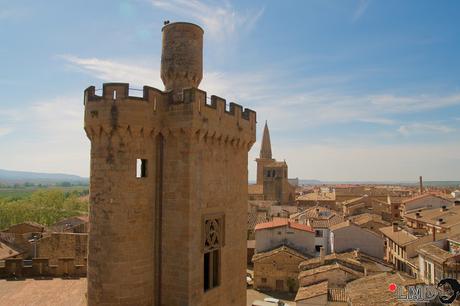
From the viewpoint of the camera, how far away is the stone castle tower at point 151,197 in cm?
→ 1050

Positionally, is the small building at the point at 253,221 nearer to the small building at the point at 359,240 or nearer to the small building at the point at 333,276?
the small building at the point at 359,240

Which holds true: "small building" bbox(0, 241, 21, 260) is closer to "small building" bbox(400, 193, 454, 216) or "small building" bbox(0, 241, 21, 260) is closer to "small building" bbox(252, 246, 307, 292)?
"small building" bbox(252, 246, 307, 292)

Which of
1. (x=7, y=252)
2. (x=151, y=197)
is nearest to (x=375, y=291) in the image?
(x=151, y=197)

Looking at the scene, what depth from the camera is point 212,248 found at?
39.5ft

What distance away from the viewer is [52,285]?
A: 1588cm

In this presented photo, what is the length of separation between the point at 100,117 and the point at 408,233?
40.2 metres

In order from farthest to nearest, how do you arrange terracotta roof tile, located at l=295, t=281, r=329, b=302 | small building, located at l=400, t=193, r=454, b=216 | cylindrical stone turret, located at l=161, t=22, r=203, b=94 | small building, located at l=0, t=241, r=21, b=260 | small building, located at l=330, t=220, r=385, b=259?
1. small building, located at l=400, t=193, r=454, b=216
2. small building, located at l=330, t=220, r=385, b=259
3. terracotta roof tile, located at l=295, t=281, r=329, b=302
4. small building, located at l=0, t=241, r=21, b=260
5. cylindrical stone turret, located at l=161, t=22, r=203, b=94

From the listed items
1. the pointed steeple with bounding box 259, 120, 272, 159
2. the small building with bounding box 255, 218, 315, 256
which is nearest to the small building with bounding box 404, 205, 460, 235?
the small building with bounding box 255, 218, 315, 256

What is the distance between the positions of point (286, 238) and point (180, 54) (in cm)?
3061

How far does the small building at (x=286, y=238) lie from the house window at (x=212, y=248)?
2771 cm

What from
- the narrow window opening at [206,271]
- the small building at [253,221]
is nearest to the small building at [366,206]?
the small building at [253,221]

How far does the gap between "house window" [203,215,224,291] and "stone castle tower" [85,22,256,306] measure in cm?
5

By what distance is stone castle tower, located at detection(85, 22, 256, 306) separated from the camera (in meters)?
10.5

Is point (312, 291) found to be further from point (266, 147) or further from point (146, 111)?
point (266, 147)
